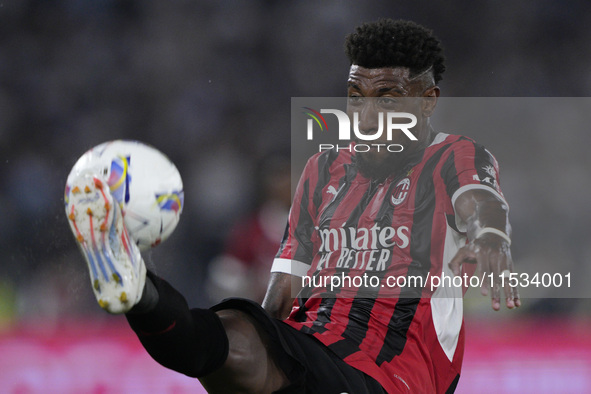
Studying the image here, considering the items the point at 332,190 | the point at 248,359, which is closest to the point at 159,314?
the point at 248,359

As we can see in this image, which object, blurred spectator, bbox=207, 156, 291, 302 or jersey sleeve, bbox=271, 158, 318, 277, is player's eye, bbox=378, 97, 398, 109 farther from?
blurred spectator, bbox=207, 156, 291, 302

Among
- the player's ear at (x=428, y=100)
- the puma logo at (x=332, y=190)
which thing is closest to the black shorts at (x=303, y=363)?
the puma logo at (x=332, y=190)

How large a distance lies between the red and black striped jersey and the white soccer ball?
691 millimetres

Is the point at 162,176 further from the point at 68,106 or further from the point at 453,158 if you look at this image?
the point at 68,106

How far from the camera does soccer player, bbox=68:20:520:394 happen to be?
173cm

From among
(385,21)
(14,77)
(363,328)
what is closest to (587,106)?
(385,21)

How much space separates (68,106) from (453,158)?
472 centimetres

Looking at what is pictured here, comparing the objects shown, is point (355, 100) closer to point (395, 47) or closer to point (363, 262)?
point (395, 47)

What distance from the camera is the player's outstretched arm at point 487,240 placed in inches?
69.9

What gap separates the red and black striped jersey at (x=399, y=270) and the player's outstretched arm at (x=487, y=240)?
0.06 metres

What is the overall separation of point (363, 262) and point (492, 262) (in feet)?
2.10

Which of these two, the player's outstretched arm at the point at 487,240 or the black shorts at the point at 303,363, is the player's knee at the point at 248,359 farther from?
the player's outstretched arm at the point at 487,240

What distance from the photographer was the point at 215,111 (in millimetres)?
6348

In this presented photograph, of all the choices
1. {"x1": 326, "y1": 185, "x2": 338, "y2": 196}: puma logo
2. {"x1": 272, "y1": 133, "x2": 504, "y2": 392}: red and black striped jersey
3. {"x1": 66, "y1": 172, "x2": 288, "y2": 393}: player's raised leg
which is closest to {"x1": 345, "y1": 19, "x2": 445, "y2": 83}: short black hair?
{"x1": 272, "y1": 133, "x2": 504, "y2": 392}: red and black striped jersey
